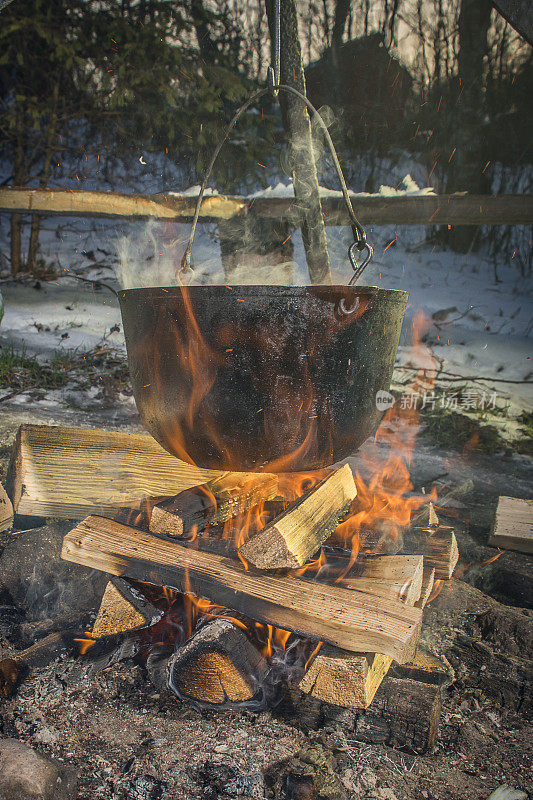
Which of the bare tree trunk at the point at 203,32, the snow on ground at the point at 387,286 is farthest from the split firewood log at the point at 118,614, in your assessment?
the bare tree trunk at the point at 203,32

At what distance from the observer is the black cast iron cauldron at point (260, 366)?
1508mm

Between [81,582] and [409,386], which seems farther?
[409,386]

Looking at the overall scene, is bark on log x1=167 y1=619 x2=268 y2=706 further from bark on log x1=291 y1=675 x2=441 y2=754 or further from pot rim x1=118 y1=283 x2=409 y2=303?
pot rim x1=118 y1=283 x2=409 y2=303

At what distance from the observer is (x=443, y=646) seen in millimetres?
1831

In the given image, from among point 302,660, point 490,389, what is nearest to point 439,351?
point 490,389

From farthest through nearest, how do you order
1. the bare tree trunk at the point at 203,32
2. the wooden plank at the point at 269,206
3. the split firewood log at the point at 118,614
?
the bare tree trunk at the point at 203,32 → the wooden plank at the point at 269,206 → the split firewood log at the point at 118,614

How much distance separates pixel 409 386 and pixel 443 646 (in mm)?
3623

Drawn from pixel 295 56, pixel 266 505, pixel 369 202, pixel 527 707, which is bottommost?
pixel 527 707

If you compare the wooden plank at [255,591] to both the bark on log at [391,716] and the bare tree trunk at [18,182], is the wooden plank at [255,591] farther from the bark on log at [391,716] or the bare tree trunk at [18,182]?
the bare tree trunk at [18,182]

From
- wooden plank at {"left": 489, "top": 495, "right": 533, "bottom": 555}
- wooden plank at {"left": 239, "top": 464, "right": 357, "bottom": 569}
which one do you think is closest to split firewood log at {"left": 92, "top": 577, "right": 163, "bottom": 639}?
wooden plank at {"left": 239, "top": 464, "right": 357, "bottom": 569}

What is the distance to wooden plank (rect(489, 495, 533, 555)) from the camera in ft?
7.96

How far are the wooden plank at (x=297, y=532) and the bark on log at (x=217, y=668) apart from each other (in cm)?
23

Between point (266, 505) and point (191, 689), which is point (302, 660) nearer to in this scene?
point (191, 689)

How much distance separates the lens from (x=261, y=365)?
61.2 inches
